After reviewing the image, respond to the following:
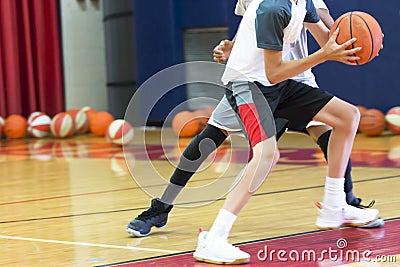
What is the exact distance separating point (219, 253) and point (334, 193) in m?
0.66

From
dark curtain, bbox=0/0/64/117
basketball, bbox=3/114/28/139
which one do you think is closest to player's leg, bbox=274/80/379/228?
basketball, bbox=3/114/28/139

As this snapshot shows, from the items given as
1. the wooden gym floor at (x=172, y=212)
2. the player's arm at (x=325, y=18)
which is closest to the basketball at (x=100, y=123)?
the wooden gym floor at (x=172, y=212)

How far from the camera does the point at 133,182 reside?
499 cm

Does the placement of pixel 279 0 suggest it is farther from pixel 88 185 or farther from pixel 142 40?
pixel 142 40

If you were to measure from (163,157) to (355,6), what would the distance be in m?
2.72

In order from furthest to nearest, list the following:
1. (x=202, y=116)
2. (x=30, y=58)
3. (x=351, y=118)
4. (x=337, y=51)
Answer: (x=30, y=58), (x=202, y=116), (x=351, y=118), (x=337, y=51)

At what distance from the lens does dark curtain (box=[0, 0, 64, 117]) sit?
983cm

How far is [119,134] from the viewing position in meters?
7.53

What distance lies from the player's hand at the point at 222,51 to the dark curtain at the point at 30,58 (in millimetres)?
7108

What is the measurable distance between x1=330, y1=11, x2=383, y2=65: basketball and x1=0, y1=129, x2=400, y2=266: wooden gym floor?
0.66 metres

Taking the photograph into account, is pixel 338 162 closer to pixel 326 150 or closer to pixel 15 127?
pixel 326 150

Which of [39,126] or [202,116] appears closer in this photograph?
[202,116]

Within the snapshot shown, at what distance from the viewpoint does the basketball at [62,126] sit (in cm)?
895

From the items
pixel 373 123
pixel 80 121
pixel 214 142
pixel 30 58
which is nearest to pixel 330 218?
pixel 214 142
